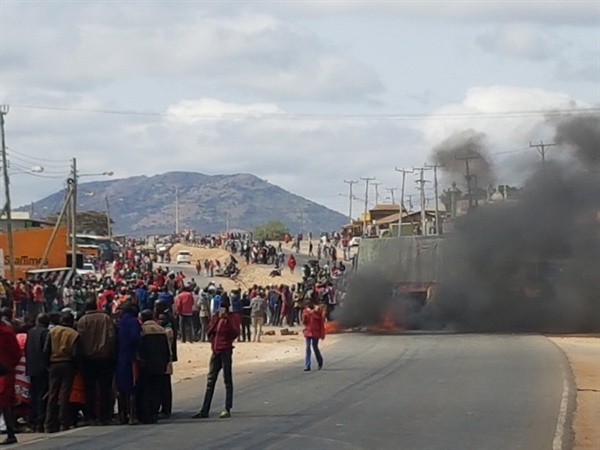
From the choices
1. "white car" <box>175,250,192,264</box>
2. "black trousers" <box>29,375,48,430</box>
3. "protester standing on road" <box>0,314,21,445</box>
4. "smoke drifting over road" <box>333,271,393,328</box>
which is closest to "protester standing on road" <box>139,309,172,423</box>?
"black trousers" <box>29,375,48,430</box>

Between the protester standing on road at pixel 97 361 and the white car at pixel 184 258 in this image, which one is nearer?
the protester standing on road at pixel 97 361

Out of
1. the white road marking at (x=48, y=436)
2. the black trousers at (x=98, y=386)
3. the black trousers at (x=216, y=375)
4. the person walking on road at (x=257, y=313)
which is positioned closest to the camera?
the white road marking at (x=48, y=436)

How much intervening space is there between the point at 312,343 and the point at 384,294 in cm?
1767

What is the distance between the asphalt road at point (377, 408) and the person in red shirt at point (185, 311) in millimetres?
6425

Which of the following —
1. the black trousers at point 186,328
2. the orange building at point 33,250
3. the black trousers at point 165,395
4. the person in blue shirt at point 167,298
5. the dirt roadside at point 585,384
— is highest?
the orange building at point 33,250

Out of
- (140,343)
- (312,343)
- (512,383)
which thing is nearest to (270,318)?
(312,343)

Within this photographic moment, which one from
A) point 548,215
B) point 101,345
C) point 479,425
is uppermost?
point 548,215

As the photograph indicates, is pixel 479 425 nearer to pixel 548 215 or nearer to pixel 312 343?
pixel 312 343

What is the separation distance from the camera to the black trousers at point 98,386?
1752 centimetres

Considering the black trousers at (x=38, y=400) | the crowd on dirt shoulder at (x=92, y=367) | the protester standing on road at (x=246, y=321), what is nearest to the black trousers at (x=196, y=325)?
the protester standing on road at (x=246, y=321)

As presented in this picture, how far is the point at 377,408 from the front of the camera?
1966 centimetres

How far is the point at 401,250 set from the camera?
150 feet

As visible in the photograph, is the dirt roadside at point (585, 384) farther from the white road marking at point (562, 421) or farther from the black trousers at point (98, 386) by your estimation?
the black trousers at point (98, 386)

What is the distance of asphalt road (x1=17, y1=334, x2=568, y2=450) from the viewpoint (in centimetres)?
1587
